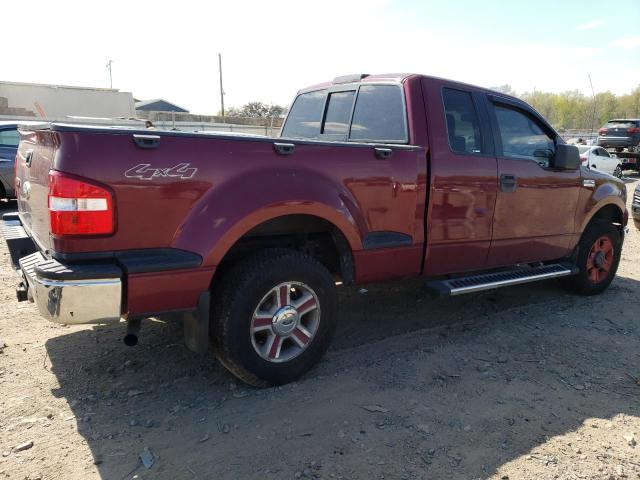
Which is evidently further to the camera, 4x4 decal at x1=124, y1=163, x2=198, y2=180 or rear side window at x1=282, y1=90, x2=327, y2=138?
rear side window at x1=282, y1=90, x2=327, y2=138

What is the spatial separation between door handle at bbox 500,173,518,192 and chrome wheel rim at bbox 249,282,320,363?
2.00 metres

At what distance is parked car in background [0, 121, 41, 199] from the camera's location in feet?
31.4

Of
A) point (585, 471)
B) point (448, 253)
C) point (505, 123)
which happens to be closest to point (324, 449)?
point (585, 471)

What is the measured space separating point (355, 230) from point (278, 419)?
4.26 feet

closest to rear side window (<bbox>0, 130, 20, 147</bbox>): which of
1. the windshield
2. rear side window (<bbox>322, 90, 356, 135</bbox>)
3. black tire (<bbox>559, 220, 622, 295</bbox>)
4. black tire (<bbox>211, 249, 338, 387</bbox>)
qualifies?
rear side window (<bbox>322, 90, 356, 135</bbox>)

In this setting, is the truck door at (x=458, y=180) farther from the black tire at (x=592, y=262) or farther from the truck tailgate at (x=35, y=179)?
the truck tailgate at (x=35, y=179)

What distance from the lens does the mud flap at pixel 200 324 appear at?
9.59 feet

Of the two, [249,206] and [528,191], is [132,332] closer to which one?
[249,206]

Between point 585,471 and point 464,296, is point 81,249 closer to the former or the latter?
point 585,471

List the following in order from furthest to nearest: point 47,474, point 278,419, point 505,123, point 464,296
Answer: point 464,296 → point 505,123 → point 278,419 → point 47,474

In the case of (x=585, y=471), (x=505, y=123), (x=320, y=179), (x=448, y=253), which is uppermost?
(x=505, y=123)

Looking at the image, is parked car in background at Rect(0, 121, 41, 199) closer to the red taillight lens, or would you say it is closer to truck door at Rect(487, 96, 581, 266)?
the red taillight lens

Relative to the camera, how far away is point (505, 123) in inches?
180

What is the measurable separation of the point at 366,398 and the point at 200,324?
45.2 inches
